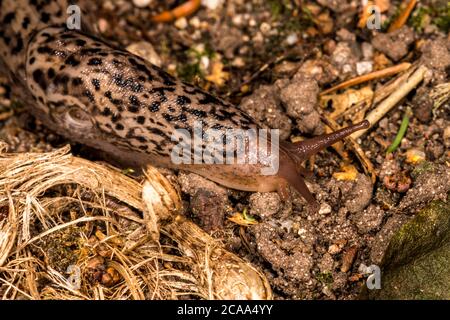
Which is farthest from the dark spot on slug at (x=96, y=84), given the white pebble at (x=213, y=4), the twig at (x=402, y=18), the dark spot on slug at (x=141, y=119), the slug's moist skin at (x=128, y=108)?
the twig at (x=402, y=18)

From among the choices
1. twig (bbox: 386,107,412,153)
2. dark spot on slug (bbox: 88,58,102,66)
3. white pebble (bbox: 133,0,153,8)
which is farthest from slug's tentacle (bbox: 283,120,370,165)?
white pebble (bbox: 133,0,153,8)

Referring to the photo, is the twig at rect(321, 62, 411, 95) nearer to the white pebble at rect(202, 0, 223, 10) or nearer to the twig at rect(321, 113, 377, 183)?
the twig at rect(321, 113, 377, 183)

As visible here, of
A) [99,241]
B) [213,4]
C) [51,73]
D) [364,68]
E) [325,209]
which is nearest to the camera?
[99,241]

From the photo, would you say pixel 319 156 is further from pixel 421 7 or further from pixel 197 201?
pixel 421 7

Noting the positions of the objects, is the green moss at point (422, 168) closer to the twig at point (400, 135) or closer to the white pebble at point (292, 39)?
the twig at point (400, 135)

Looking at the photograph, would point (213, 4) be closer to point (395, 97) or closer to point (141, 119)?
point (141, 119)

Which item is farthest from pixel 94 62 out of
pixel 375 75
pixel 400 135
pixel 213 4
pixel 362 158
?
pixel 400 135
